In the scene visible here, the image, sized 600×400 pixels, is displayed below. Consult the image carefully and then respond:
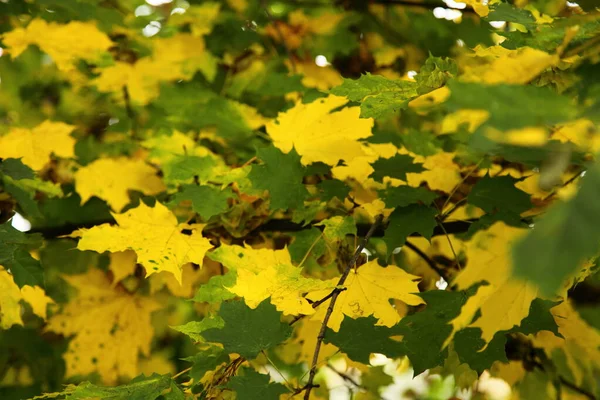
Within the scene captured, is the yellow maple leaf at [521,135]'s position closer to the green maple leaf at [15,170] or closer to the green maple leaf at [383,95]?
the green maple leaf at [383,95]

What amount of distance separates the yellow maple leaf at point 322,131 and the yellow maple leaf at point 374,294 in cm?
27

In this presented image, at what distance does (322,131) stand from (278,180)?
0.55ft

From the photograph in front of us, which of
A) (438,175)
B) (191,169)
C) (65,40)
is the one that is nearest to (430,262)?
(438,175)

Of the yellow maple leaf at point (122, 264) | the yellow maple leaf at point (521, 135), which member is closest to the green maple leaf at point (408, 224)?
the yellow maple leaf at point (521, 135)

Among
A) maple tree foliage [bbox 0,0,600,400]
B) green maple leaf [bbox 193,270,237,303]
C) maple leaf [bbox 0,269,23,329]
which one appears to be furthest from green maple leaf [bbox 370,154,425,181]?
maple leaf [bbox 0,269,23,329]

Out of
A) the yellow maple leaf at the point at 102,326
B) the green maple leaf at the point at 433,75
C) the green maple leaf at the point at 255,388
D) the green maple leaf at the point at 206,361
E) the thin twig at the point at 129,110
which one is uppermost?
the green maple leaf at the point at 433,75

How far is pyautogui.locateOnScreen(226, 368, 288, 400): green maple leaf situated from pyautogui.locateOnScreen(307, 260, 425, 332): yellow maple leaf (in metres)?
0.23

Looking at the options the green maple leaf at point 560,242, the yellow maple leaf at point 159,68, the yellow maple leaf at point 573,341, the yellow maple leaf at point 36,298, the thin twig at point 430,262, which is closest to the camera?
the green maple leaf at point 560,242

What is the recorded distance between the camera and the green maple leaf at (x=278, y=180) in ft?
3.96

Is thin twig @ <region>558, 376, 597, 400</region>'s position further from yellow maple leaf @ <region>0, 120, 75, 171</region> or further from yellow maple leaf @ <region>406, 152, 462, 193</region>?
yellow maple leaf @ <region>0, 120, 75, 171</region>

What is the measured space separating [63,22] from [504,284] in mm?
1550

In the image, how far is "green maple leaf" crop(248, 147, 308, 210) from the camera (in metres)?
1.21

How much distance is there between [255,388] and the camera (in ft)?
2.71

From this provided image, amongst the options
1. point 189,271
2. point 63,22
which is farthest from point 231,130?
point 63,22
